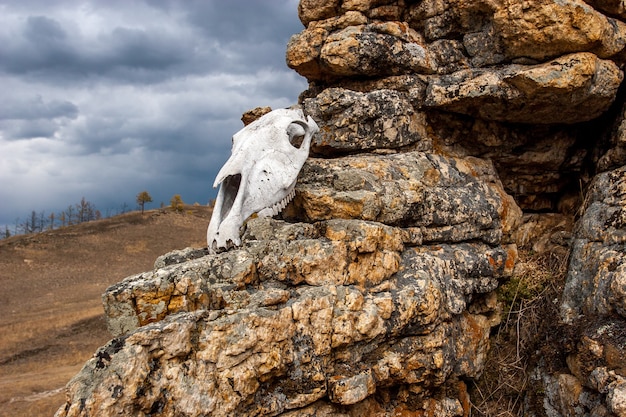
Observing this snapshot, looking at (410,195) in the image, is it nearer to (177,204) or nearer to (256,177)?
(256,177)

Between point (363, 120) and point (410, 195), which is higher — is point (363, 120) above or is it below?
above

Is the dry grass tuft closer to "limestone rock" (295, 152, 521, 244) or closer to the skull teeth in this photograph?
"limestone rock" (295, 152, 521, 244)

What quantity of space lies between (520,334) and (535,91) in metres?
3.34

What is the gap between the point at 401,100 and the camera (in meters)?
6.97

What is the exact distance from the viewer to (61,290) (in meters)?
25.7

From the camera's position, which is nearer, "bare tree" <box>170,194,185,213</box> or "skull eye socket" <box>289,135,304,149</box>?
"skull eye socket" <box>289,135,304,149</box>

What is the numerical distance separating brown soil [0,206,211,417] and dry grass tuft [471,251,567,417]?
9799 millimetres

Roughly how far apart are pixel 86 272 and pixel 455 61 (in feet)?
91.6

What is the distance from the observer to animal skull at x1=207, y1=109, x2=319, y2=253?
5.33m

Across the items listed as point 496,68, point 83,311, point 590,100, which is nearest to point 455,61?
point 496,68

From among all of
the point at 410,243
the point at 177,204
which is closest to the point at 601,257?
the point at 410,243

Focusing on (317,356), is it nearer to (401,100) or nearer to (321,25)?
(401,100)

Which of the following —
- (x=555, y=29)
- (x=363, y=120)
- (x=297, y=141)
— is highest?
(x=555, y=29)

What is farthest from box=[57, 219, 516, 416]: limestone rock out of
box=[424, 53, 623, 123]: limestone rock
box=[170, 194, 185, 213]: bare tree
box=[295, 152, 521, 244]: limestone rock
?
→ box=[170, 194, 185, 213]: bare tree
